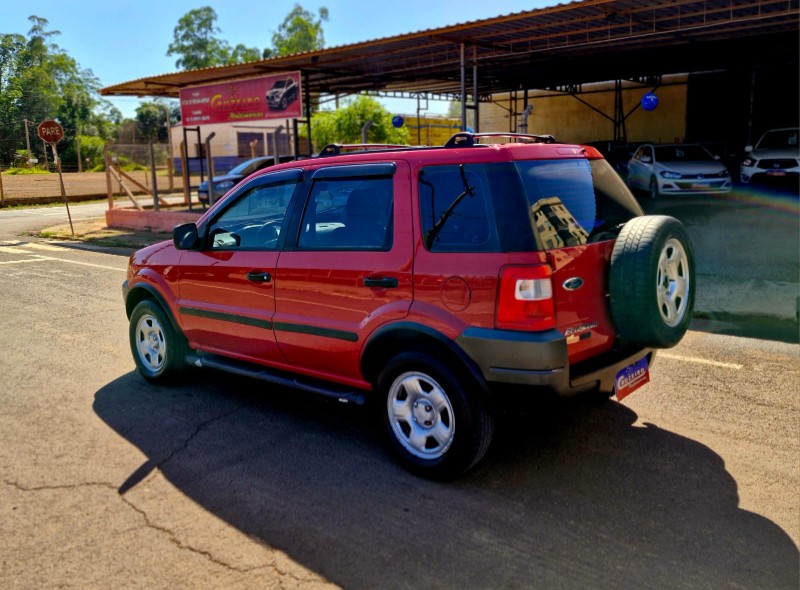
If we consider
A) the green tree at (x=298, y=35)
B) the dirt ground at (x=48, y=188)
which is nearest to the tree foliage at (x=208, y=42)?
the green tree at (x=298, y=35)

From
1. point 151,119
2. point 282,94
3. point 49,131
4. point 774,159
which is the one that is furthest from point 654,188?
point 151,119

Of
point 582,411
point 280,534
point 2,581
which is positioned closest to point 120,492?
point 2,581

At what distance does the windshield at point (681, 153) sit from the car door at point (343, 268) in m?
14.3

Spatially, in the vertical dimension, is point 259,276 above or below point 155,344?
above

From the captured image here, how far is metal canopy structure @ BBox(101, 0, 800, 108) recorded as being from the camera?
43.6 ft

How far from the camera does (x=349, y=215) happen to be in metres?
4.33

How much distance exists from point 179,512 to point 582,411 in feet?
9.10

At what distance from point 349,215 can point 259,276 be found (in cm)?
81

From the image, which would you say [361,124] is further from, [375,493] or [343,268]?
[375,493]

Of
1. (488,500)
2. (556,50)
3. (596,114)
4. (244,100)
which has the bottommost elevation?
(488,500)

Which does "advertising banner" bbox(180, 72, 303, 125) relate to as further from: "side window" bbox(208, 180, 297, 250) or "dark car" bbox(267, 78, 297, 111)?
"side window" bbox(208, 180, 297, 250)

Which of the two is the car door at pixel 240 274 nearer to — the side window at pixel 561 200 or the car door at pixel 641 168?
the side window at pixel 561 200

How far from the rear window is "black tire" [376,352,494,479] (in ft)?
2.27

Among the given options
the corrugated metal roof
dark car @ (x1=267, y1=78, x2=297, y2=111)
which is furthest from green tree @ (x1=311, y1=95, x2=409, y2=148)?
dark car @ (x1=267, y1=78, x2=297, y2=111)
